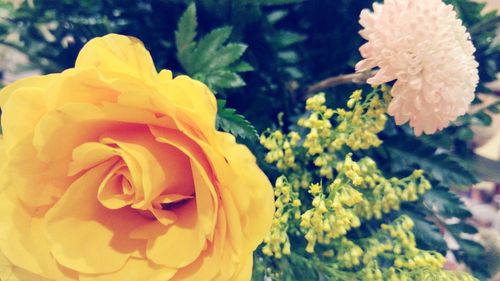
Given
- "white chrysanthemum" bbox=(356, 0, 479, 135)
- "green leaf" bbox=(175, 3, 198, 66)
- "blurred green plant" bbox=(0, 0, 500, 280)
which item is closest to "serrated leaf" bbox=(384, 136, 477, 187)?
"blurred green plant" bbox=(0, 0, 500, 280)

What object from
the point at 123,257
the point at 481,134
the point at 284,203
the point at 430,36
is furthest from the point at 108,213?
the point at 481,134

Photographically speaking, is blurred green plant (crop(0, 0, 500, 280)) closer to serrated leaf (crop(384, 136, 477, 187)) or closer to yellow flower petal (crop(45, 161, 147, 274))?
serrated leaf (crop(384, 136, 477, 187))

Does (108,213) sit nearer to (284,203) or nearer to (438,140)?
(284,203)

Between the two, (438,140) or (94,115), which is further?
(438,140)

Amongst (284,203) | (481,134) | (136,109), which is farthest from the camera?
(481,134)

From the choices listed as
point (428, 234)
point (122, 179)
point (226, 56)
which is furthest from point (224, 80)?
point (428, 234)

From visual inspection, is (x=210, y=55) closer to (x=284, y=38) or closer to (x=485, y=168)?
(x=284, y=38)
